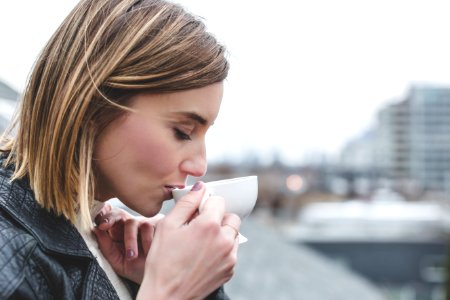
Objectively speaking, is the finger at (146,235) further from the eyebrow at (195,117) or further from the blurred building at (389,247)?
the blurred building at (389,247)

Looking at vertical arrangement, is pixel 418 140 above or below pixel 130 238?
below

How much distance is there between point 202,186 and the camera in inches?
42.1

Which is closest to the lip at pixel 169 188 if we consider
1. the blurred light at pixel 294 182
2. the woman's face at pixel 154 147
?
the woman's face at pixel 154 147

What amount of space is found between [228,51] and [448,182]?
84.0 metres

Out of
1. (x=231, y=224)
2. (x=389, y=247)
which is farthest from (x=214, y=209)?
(x=389, y=247)

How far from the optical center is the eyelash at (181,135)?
40.6 inches

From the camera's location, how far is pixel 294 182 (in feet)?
193

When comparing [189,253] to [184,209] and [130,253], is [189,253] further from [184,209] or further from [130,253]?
[130,253]

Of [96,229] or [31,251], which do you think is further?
[96,229]

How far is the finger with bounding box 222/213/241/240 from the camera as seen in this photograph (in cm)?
102

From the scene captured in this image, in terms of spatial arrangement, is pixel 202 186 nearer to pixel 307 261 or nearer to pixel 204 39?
pixel 204 39

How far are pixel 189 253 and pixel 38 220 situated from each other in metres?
0.21

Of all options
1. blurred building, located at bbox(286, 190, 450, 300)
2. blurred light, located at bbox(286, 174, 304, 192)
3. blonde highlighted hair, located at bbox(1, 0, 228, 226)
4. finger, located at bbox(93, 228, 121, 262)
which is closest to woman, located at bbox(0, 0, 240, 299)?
blonde highlighted hair, located at bbox(1, 0, 228, 226)

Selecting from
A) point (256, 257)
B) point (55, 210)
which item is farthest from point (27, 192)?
point (256, 257)
